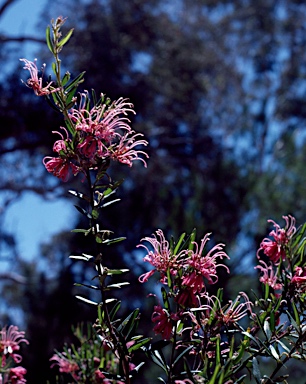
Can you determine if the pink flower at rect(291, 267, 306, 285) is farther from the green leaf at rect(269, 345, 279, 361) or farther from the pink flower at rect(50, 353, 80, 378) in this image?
the pink flower at rect(50, 353, 80, 378)

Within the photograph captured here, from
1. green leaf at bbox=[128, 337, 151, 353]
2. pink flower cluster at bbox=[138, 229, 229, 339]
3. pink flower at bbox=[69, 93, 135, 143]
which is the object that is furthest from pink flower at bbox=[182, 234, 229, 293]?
pink flower at bbox=[69, 93, 135, 143]

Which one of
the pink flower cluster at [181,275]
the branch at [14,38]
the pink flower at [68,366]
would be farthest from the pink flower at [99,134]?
the branch at [14,38]

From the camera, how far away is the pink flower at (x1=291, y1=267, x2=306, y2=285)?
3.87ft

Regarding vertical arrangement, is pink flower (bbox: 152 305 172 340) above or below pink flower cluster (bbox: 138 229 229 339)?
below

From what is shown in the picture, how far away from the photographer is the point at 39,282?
8469 millimetres

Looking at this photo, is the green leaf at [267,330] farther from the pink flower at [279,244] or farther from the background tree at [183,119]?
the background tree at [183,119]

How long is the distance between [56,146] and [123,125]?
4.6 inches

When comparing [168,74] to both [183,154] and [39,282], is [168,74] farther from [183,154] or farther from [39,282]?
[39,282]

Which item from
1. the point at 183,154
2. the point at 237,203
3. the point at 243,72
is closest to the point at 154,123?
the point at 183,154

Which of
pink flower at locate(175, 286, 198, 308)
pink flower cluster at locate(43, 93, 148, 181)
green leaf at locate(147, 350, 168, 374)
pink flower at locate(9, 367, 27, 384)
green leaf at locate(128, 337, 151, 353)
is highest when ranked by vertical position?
pink flower cluster at locate(43, 93, 148, 181)

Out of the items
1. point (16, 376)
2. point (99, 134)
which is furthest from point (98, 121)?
point (16, 376)

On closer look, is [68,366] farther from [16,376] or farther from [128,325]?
[128,325]

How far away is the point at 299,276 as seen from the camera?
1.19m

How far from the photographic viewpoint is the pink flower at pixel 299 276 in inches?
46.4
